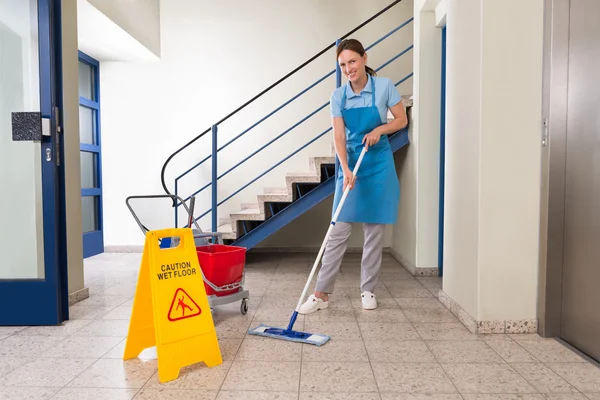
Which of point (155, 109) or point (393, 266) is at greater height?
point (155, 109)

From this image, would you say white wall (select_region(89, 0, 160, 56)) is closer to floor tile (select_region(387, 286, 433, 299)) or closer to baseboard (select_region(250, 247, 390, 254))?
baseboard (select_region(250, 247, 390, 254))

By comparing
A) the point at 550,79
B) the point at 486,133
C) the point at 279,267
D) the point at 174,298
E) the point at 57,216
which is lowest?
the point at 279,267

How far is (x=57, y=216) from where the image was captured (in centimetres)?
260

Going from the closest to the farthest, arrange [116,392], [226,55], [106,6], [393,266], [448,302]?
[116,392] → [448,302] → [106,6] → [393,266] → [226,55]

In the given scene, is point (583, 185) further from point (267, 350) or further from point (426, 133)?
point (426, 133)

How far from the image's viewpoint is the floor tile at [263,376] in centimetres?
179

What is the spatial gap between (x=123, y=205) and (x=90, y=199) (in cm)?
37

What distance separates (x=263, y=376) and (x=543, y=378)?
1.10 meters

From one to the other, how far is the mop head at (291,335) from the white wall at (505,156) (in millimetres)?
822

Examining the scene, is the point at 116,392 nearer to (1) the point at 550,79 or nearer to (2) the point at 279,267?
(1) the point at 550,79

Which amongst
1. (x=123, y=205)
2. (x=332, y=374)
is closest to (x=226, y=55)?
(x=123, y=205)

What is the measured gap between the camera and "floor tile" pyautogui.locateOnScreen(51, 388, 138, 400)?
5.62ft

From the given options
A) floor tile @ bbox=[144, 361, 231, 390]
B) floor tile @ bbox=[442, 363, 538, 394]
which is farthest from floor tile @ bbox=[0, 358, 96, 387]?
floor tile @ bbox=[442, 363, 538, 394]

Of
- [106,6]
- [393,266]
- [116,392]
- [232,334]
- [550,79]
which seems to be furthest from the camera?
[393,266]
